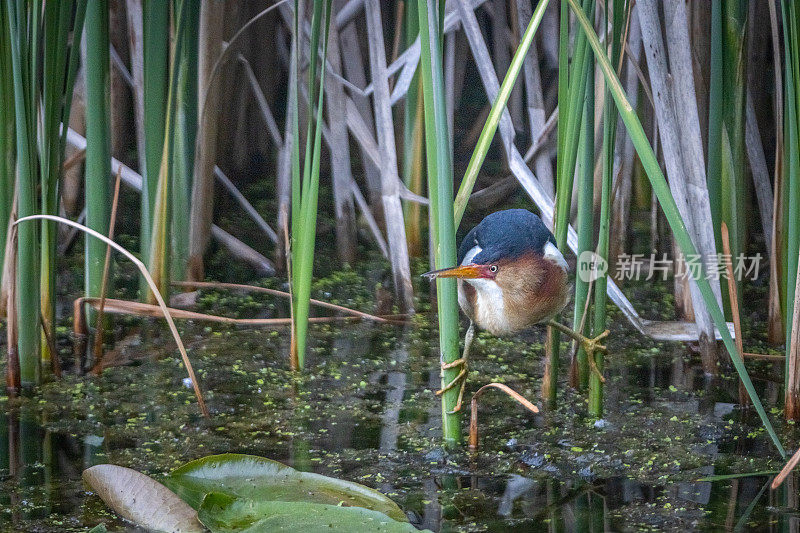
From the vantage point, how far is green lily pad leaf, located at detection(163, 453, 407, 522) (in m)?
1.50

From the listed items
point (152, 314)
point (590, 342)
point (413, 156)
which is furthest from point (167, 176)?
point (590, 342)

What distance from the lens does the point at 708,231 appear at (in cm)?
208

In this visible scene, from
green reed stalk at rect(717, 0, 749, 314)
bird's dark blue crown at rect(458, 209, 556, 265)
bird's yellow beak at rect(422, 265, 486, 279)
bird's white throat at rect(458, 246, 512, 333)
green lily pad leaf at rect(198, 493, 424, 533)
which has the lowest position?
green lily pad leaf at rect(198, 493, 424, 533)

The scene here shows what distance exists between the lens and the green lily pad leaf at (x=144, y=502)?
1447mm

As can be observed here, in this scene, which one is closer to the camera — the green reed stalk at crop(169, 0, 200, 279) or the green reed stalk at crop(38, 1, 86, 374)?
the green reed stalk at crop(38, 1, 86, 374)

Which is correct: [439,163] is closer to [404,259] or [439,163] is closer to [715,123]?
[715,123]

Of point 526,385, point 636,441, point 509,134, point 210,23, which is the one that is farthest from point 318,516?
point 210,23

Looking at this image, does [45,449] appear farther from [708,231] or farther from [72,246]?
[708,231]

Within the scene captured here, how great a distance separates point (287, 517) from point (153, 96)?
1.26 m

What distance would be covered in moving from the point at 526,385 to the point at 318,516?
0.87 metres

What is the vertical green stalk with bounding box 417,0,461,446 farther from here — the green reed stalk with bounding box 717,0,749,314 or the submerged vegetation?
the green reed stalk with bounding box 717,0,749,314

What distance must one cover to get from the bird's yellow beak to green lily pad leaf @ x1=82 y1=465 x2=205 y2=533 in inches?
21.4

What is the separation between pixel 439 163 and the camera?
1.51 meters

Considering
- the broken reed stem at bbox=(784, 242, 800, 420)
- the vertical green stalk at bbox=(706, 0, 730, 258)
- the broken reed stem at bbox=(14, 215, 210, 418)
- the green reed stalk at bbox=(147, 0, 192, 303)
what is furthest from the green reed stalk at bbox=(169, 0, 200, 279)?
the broken reed stem at bbox=(784, 242, 800, 420)
